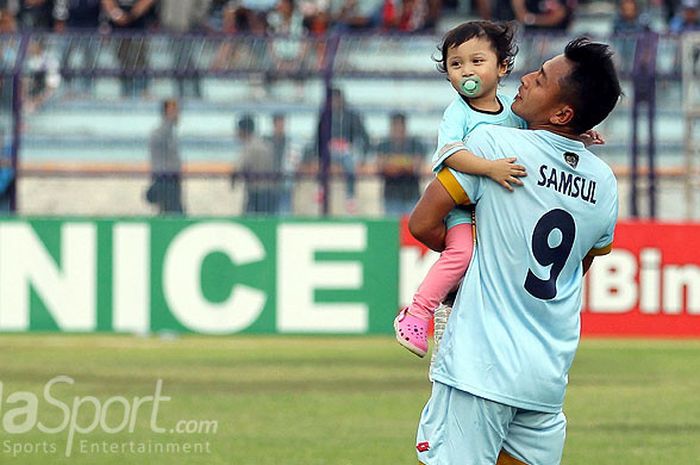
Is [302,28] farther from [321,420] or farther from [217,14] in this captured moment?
[321,420]

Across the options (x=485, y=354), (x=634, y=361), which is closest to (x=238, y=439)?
(x=485, y=354)

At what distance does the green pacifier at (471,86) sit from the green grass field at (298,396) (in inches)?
158

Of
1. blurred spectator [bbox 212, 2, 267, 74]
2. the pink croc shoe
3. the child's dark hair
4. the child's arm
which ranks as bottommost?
the pink croc shoe

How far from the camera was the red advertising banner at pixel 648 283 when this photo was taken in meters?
17.8

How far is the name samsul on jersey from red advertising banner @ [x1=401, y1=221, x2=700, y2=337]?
12365mm

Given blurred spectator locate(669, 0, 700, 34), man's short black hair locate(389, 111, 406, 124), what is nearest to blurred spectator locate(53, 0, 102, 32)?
man's short black hair locate(389, 111, 406, 124)

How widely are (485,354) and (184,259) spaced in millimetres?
12640

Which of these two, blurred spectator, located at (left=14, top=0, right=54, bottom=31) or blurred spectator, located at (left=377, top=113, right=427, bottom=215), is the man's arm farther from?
blurred spectator, located at (left=14, top=0, right=54, bottom=31)

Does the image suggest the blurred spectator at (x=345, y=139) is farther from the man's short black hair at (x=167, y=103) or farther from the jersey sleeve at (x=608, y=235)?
the jersey sleeve at (x=608, y=235)

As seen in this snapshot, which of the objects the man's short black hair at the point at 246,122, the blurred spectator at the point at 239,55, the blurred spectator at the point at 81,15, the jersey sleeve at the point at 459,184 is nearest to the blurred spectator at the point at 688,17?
the blurred spectator at the point at 239,55

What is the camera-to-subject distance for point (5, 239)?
1772cm

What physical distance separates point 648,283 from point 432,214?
506 inches

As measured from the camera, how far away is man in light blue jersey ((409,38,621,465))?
17.5 feet

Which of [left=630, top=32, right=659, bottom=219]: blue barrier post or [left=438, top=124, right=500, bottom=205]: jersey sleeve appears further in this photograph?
[left=630, top=32, right=659, bottom=219]: blue barrier post
